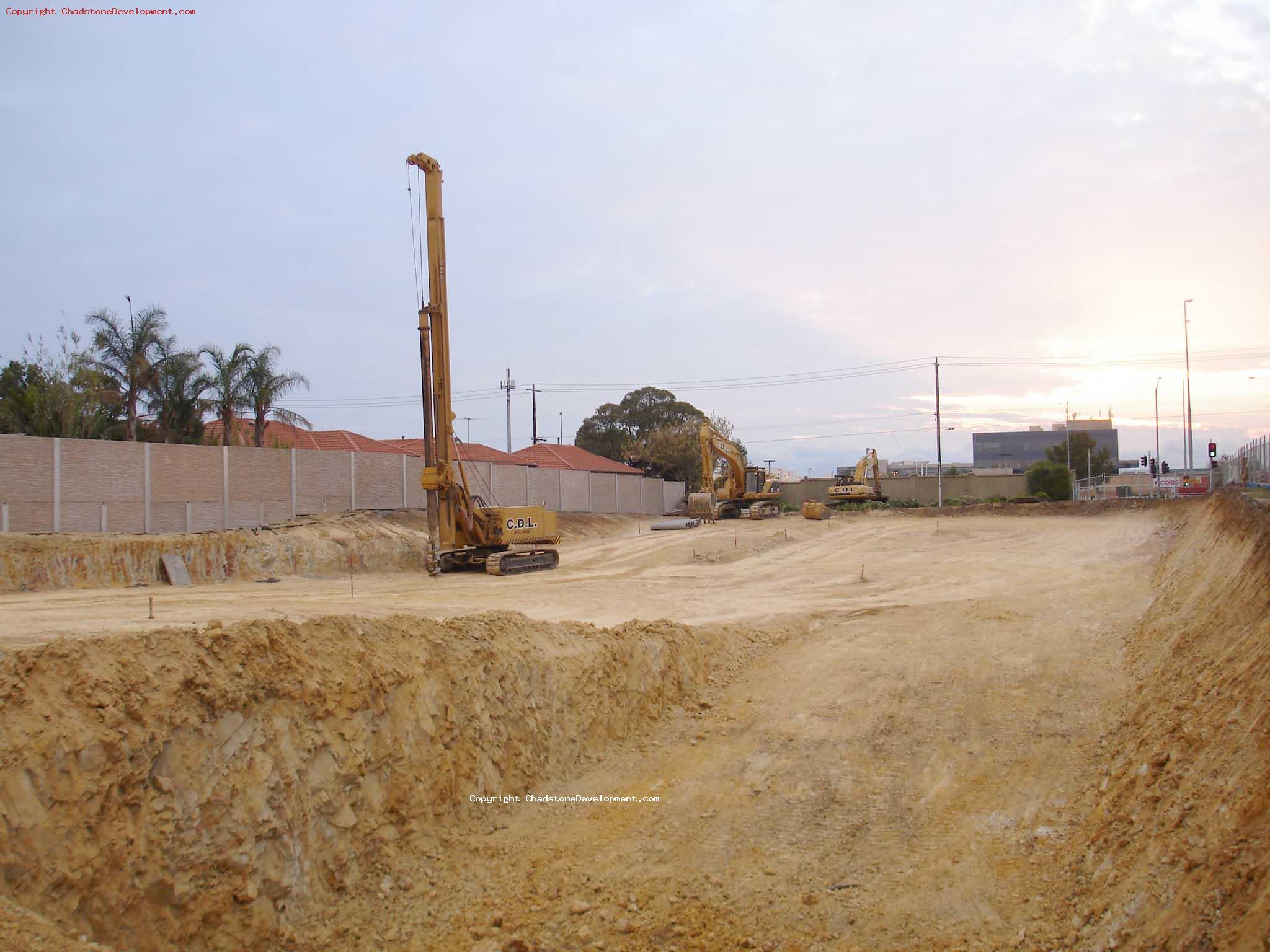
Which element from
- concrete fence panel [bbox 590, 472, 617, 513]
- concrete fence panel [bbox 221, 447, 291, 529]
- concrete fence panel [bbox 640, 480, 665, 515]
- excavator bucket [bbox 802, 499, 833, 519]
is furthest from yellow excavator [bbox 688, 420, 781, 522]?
concrete fence panel [bbox 221, 447, 291, 529]

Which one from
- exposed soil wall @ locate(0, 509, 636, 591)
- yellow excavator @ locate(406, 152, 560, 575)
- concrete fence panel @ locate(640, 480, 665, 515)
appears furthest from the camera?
concrete fence panel @ locate(640, 480, 665, 515)

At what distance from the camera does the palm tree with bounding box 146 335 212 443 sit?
30219mm

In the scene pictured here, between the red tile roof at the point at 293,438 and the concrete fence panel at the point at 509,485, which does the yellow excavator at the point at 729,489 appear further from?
the red tile roof at the point at 293,438

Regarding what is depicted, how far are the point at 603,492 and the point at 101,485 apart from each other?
27.3m

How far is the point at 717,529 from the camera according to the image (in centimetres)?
3672

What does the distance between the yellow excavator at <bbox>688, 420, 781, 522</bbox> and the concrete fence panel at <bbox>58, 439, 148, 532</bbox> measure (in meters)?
24.2

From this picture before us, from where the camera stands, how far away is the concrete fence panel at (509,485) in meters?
37.8

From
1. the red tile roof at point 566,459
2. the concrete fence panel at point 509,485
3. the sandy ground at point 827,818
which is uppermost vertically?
the red tile roof at point 566,459

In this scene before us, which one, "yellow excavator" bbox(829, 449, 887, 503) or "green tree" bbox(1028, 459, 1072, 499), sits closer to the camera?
"yellow excavator" bbox(829, 449, 887, 503)

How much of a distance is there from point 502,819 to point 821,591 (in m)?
13.3

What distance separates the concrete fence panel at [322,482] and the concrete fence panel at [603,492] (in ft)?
57.6

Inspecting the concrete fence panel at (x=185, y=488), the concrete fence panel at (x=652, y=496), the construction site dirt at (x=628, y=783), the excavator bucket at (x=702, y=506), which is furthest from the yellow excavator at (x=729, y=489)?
the construction site dirt at (x=628, y=783)

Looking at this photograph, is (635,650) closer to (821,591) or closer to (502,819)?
(502,819)

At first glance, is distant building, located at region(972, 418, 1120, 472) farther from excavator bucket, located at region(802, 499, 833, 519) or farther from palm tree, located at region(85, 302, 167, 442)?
palm tree, located at region(85, 302, 167, 442)
